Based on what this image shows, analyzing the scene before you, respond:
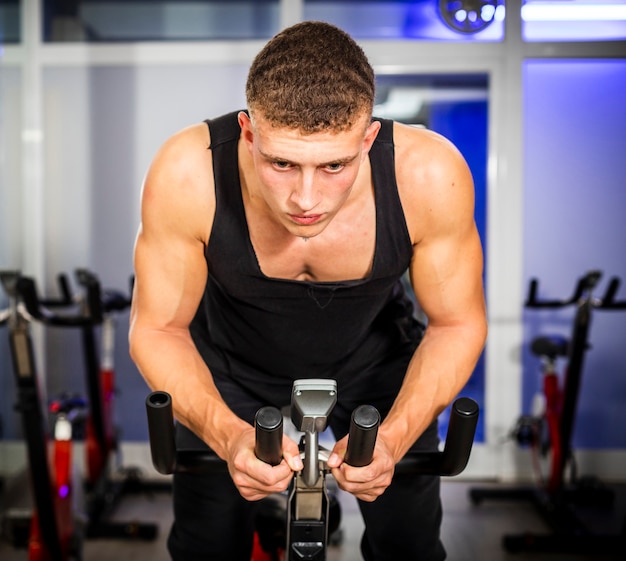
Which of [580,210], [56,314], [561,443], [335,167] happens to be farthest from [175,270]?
[580,210]

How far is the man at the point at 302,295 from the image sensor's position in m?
1.30

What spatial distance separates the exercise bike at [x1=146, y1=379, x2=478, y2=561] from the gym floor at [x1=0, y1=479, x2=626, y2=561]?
158cm

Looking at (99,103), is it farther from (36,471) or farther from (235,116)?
(235,116)

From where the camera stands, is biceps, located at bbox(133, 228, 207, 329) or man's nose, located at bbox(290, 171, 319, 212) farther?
biceps, located at bbox(133, 228, 207, 329)

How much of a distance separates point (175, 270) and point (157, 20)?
8.21ft

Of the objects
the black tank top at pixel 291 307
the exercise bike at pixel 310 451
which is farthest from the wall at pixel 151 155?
the exercise bike at pixel 310 451

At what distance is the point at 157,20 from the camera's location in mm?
3531

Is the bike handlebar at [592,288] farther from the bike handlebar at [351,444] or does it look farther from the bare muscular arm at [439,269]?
the bike handlebar at [351,444]

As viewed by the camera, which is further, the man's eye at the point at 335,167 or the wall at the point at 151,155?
the wall at the point at 151,155

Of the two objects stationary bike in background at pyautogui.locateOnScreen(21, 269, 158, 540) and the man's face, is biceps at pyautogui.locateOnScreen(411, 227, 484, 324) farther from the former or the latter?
stationary bike in background at pyautogui.locateOnScreen(21, 269, 158, 540)

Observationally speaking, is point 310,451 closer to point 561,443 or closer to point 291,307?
point 291,307

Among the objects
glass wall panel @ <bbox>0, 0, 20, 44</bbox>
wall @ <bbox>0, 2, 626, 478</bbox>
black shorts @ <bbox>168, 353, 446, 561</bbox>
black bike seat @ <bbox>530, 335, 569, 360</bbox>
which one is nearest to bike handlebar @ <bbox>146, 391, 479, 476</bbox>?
black shorts @ <bbox>168, 353, 446, 561</bbox>

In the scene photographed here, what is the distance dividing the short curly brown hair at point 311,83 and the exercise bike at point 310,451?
382mm

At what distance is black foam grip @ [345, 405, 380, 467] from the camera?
95 centimetres
